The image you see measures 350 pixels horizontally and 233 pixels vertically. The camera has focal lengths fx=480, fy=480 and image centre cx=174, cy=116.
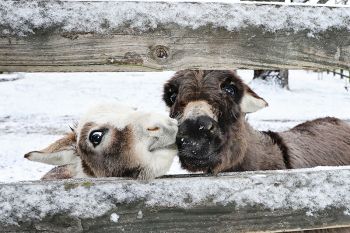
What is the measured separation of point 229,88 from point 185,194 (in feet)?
3.80

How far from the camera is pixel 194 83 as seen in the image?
2.90 metres

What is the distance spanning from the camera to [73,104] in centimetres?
1228

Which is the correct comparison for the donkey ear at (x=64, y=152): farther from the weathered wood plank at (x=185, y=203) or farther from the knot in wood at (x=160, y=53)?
the knot in wood at (x=160, y=53)

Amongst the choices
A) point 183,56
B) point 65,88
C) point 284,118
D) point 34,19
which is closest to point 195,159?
point 183,56

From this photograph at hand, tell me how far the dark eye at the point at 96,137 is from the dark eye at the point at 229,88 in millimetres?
830

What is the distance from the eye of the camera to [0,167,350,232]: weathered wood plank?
1869mm

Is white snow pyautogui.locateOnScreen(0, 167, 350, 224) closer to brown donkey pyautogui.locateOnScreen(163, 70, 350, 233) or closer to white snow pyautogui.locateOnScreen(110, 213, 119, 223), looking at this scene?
white snow pyautogui.locateOnScreen(110, 213, 119, 223)

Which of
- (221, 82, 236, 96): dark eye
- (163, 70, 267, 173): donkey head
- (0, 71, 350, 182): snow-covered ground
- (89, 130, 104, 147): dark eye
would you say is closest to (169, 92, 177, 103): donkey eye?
(163, 70, 267, 173): donkey head

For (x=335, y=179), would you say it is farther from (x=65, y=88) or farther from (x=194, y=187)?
(x=65, y=88)

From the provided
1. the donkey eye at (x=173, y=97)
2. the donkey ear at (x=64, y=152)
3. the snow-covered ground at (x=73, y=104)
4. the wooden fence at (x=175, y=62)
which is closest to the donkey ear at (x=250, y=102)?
the donkey eye at (x=173, y=97)

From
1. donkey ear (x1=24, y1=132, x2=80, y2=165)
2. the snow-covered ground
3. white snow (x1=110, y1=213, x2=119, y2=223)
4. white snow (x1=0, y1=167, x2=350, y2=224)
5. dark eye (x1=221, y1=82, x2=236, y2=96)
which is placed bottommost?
the snow-covered ground

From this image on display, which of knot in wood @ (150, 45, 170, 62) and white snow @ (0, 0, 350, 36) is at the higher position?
white snow @ (0, 0, 350, 36)

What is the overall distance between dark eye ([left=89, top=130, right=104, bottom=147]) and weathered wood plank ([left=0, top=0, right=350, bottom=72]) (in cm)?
63

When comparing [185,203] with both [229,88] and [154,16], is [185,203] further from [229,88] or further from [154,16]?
[229,88]
